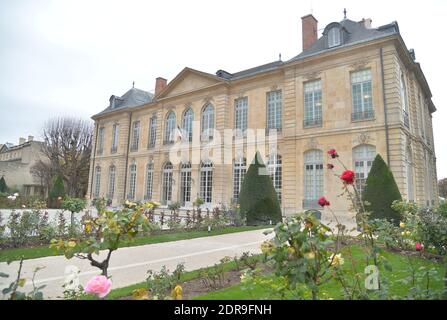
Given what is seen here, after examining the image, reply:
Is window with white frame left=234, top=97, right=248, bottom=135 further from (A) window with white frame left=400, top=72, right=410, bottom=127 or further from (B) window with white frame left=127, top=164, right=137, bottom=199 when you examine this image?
(B) window with white frame left=127, top=164, right=137, bottom=199

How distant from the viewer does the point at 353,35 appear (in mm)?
13586

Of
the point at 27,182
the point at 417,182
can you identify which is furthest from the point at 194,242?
the point at 27,182

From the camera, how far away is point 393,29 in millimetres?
12352

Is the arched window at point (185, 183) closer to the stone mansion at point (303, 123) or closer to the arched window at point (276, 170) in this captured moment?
the stone mansion at point (303, 123)

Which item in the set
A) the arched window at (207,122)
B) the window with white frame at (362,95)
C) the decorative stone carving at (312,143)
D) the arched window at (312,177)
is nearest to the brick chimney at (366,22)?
the window with white frame at (362,95)

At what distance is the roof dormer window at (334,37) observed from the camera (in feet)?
44.8

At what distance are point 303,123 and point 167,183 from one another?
9.92 metres

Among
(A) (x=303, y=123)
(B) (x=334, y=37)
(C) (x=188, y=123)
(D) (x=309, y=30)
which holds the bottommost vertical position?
(A) (x=303, y=123)

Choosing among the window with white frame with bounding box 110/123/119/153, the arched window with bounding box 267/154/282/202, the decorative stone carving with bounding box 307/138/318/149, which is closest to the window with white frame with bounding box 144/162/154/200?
the window with white frame with bounding box 110/123/119/153

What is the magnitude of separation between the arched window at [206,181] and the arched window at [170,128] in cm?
362

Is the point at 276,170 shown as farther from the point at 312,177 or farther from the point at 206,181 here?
the point at 206,181

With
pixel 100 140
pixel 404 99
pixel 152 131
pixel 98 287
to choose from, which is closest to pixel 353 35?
pixel 404 99

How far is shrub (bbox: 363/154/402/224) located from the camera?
360 inches

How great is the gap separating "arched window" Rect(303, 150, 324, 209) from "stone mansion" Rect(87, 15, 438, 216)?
0.05 meters
